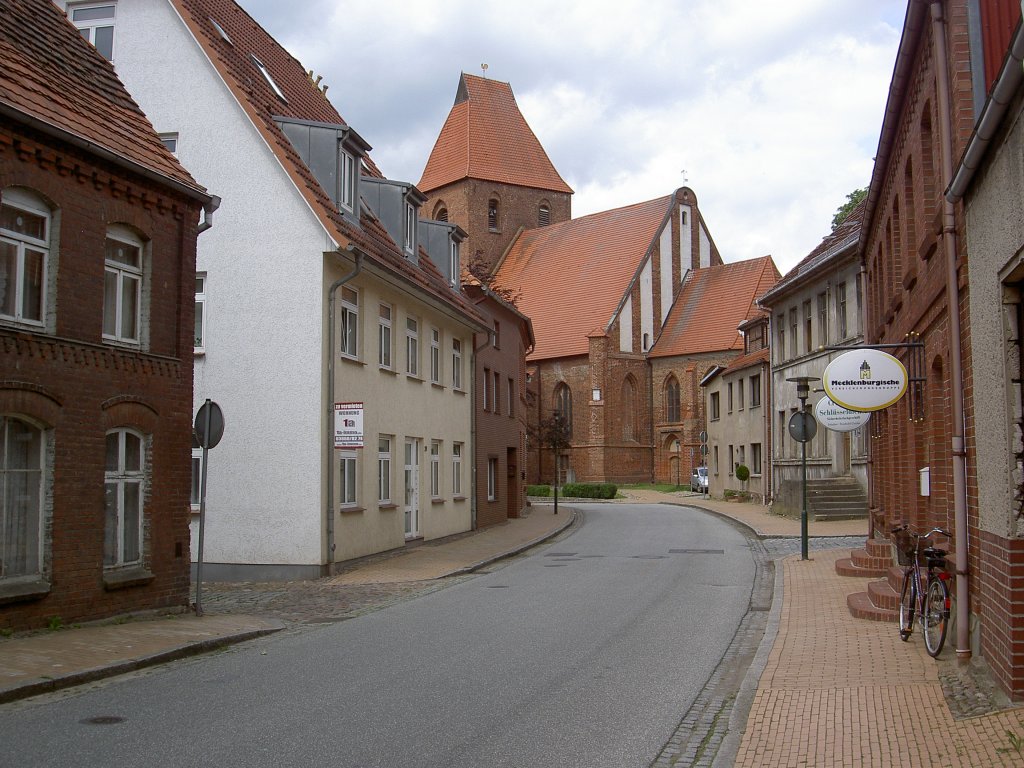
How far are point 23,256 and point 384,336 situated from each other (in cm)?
1093

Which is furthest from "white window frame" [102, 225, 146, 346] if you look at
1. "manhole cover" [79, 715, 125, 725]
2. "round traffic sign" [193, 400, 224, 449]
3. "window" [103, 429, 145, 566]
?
"manhole cover" [79, 715, 125, 725]

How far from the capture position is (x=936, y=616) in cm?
889

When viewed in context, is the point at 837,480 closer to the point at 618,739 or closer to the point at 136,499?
the point at 136,499

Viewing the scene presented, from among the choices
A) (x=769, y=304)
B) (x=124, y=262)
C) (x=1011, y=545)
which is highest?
(x=769, y=304)

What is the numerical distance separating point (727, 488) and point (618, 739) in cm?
4007

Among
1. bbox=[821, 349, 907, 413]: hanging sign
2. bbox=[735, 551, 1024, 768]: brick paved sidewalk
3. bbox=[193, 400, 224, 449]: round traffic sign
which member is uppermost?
bbox=[821, 349, 907, 413]: hanging sign

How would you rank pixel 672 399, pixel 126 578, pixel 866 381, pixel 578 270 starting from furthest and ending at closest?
pixel 578 270, pixel 672 399, pixel 126 578, pixel 866 381

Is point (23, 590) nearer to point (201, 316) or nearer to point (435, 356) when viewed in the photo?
point (201, 316)

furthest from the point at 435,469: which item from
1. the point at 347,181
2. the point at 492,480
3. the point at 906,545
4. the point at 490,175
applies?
the point at 490,175

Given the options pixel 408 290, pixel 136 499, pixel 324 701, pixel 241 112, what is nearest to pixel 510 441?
pixel 408 290

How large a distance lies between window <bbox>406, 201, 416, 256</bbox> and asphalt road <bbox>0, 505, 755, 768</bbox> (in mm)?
11471

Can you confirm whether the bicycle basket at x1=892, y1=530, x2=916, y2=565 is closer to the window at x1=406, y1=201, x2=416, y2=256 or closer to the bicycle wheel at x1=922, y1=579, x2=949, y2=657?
the bicycle wheel at x1=922, y1=579, x2=949, y2=657

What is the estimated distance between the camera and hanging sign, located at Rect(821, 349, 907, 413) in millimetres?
10570

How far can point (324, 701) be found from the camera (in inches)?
320
